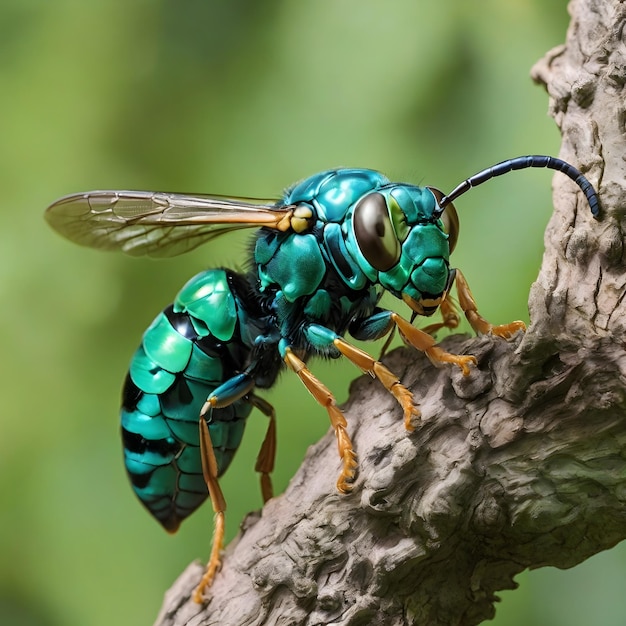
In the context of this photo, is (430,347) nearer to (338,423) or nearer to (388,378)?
(388,378)

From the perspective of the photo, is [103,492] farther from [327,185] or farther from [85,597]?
[327,185]

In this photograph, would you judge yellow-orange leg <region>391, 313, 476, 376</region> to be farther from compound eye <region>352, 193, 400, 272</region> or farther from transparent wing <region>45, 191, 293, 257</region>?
transparent wing <region>45, 191, 293, 257</region>

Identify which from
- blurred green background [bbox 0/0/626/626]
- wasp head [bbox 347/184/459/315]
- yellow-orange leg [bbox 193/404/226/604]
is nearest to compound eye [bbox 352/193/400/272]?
wasp head [bbox 347/184/459/315]

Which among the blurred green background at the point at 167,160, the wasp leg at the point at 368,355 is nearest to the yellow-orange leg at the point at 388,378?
the wasp leg at the point at 368,355

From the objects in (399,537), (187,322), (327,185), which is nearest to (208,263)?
(187,322)

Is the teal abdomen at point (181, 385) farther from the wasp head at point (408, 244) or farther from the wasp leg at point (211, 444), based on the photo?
the wasp head at point (408, 244)

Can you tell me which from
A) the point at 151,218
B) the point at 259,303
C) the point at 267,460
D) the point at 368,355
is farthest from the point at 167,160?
the point at 368,355
